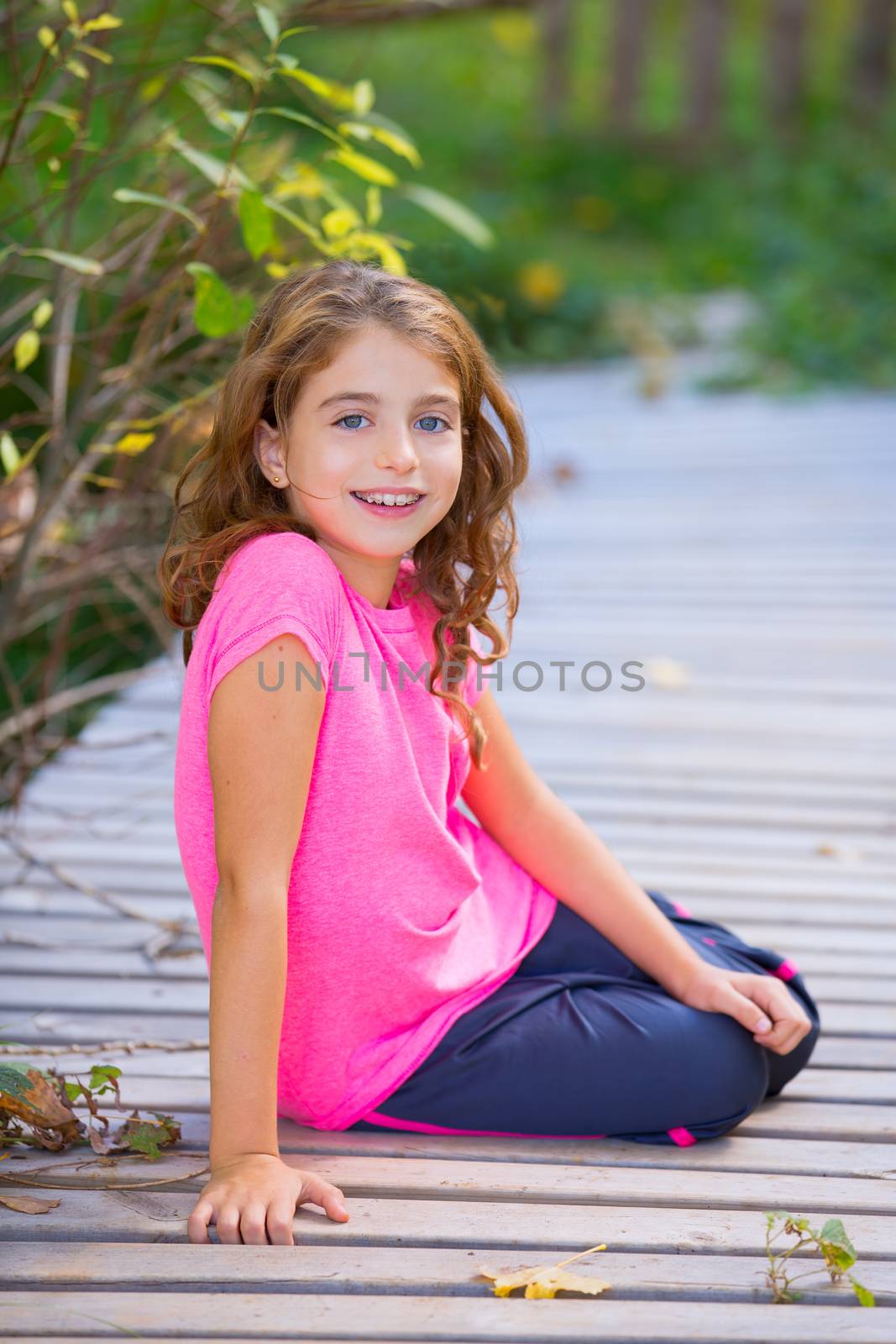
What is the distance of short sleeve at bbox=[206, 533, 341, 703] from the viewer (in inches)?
63.6

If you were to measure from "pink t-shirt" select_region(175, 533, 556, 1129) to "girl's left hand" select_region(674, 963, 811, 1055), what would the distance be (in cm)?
25

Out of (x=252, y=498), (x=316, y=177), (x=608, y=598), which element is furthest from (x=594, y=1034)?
(x=608, y=598)

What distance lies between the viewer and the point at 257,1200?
1.53m

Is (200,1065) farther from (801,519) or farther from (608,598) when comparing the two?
(801,519)

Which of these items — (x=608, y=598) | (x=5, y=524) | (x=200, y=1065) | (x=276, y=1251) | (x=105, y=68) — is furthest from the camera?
(x=608, y=598)

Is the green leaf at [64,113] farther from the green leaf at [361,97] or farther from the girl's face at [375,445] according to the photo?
the girl's face at [375,445]

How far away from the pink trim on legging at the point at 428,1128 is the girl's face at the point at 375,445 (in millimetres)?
639

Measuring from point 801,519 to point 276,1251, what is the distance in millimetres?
4387

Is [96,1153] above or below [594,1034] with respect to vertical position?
below

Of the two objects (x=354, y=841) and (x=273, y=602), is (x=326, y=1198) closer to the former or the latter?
(x=354, y=841)

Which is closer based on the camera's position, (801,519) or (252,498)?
(252,498)

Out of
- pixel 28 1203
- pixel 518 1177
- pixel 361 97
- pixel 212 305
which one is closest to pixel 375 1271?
pixel 518 1177

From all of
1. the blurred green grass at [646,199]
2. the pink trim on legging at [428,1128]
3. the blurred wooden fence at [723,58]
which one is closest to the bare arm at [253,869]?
the pink trim on legging at [428,1128]

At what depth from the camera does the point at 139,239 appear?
275cm
